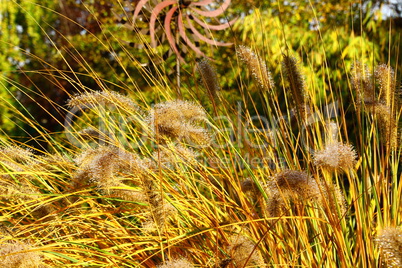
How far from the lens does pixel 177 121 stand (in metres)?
1.24

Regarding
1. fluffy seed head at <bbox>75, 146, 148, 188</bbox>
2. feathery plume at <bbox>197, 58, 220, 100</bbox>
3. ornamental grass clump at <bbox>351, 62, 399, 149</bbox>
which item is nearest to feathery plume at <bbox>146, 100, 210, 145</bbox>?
fluffy seed head at <bbox>75, 146, 148, 188</bbox>

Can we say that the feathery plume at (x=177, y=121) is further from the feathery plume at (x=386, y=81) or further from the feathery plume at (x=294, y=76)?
the feathery plume at (x=386, y=81)

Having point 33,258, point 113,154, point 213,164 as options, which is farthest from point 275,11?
point 33,258

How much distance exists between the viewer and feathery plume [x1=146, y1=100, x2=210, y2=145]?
4.00ft

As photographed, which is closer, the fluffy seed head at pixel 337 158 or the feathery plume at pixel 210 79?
the fluffy seed head at pixel 337 158

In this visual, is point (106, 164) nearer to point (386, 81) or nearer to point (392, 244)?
point (392, 244)

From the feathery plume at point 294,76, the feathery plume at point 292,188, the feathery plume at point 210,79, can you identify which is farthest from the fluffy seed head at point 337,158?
the feathery plume at point 210,79

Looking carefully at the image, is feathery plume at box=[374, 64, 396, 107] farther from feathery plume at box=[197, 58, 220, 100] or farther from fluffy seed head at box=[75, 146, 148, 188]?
fluffy seed head at box=[75, 146, 148, 188]

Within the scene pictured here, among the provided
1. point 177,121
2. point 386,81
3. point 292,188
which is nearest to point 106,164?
point 177,121

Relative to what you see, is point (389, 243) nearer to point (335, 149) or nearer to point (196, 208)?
point (335, 149)

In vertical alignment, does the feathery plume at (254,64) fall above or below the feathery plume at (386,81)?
above

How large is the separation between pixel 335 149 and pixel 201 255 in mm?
531

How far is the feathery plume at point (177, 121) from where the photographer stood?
1219 millimetres

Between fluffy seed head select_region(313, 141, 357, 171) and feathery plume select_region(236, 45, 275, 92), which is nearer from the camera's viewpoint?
fluffy seed head select_region(313, 141, 357, 171)
